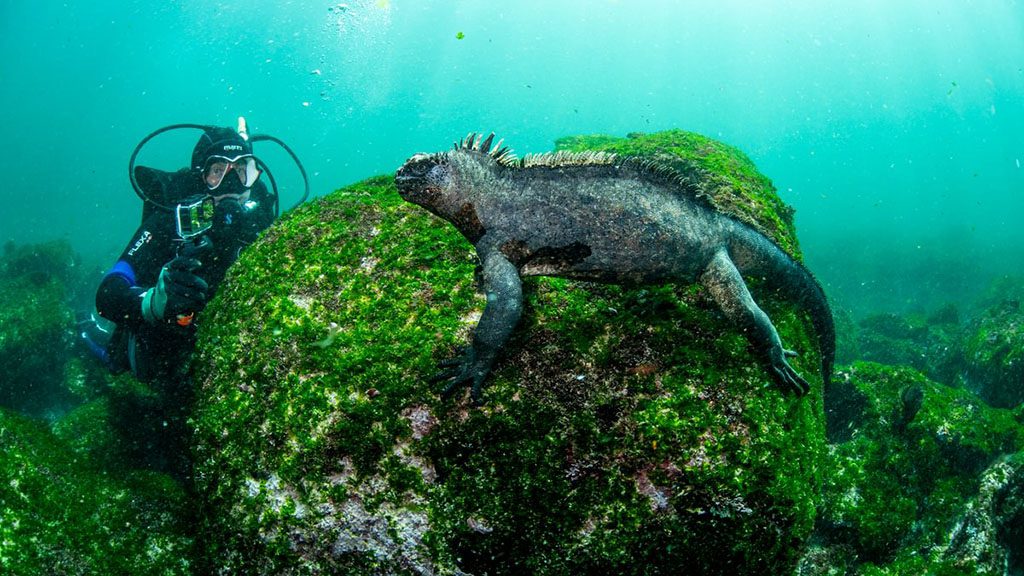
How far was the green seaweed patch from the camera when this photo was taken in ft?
8.13

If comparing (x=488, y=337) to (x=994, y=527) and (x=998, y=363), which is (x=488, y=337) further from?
(x=998, y=363)

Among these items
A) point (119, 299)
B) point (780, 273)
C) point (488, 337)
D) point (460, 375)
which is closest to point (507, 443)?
point (460, 375)

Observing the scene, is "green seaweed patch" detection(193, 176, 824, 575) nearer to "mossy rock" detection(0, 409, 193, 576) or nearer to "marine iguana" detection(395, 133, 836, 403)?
"marine iguana" detection(395, 133, 836, 403)

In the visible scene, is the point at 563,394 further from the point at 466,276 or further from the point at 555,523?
the point at 466,276

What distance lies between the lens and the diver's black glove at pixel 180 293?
190 inches

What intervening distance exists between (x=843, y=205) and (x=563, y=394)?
98.7 metres

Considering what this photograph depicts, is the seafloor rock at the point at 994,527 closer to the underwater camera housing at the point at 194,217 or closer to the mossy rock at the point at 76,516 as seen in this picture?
the mossy rock at the point at 76,516

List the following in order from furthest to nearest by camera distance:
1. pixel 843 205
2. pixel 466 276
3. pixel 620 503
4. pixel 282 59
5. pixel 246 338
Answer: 1. pixel 282 59
2. pixel 843 205
3. pixel 466 276
4. pixel 246 338
5. pixel 620 503

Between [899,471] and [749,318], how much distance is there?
4.10 metres

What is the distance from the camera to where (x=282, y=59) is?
140000 mm

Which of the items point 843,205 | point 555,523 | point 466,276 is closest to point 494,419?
point 555,523

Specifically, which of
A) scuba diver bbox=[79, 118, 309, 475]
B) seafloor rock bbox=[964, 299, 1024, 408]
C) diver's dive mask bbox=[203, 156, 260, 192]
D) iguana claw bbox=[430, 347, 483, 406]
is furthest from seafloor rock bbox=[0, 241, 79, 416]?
seafloor rock bbox=[964, 299, 1024, 408]

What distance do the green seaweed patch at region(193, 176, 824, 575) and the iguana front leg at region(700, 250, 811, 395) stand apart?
4.9 inches

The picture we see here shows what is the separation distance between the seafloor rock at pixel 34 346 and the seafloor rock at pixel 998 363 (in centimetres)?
2199
